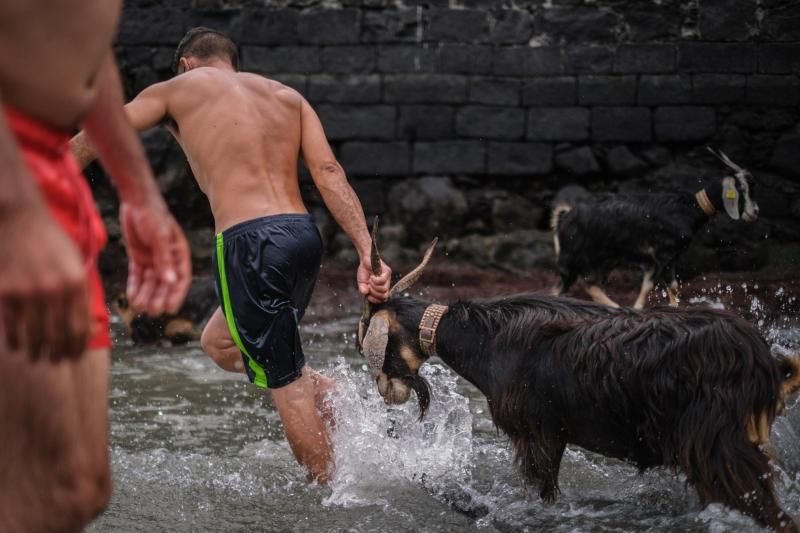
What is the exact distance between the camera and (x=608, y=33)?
39.3ft

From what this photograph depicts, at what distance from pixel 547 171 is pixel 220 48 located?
23.8ft

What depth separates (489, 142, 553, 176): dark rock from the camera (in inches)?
480

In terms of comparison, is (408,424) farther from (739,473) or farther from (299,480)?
(739,473)

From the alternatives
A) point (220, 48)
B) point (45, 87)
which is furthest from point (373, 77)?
point (45, 87)

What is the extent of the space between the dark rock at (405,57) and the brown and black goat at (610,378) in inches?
294

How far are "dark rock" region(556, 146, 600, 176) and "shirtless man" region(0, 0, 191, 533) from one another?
9.91m

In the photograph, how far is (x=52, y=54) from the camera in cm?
225

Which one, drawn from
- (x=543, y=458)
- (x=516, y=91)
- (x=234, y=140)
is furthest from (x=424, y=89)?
(x=543, y=458)

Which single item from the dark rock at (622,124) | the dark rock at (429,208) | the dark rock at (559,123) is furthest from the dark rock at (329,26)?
the dark rock at (622,124)

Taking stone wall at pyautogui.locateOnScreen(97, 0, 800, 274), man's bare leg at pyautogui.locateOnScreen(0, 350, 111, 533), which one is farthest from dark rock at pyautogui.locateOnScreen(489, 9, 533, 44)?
man's bare leg at pyautogui.locateOnScreen(0, 350, 111, 533)

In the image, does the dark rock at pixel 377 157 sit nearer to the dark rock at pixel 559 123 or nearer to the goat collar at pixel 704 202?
the dark rock at pixel 559 123

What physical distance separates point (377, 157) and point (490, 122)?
4.30ft

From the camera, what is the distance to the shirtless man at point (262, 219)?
4.80 metres

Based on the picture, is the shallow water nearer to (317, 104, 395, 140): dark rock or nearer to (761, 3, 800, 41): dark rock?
(317, 104, 395, 140): dark rock
